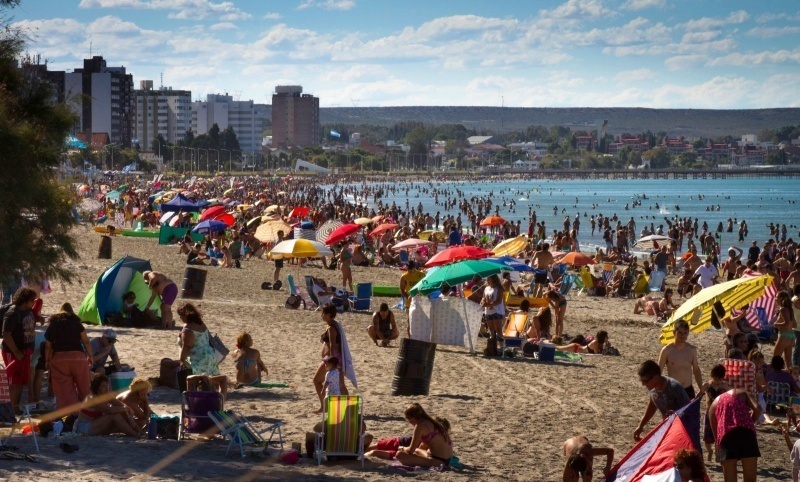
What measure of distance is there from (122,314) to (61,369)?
5.33 metres

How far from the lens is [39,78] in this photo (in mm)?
9852

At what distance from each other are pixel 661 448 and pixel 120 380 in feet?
16.0

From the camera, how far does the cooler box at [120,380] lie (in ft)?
31.4

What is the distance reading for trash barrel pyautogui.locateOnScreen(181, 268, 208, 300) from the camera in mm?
18000

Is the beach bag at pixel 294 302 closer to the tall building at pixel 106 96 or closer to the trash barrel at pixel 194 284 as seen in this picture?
the trash barrel at pixel 194 284

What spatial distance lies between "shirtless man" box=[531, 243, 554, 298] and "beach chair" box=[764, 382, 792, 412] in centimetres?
893

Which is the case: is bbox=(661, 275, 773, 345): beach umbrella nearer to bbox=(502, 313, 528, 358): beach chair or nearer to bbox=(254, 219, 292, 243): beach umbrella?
bbox=(502, 313, 528, 358): beach chair

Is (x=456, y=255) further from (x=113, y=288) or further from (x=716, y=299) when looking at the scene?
(x=716, y=299)

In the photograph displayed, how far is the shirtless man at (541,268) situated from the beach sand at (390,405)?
Result: 2.02 metres

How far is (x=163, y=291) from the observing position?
1380 cm

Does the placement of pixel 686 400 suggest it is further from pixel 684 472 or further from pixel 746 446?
pixel 684 472

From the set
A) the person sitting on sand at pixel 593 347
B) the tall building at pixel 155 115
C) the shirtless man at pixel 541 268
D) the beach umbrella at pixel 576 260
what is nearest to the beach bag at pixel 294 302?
the shirtless man at pixel 541 268

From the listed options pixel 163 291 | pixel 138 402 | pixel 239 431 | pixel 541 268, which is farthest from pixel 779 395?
pixel 541 268

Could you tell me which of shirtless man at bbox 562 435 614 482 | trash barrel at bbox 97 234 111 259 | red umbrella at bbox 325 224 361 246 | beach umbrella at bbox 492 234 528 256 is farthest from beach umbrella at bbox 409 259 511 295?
trash barrel at bbox 97 234 111 259
